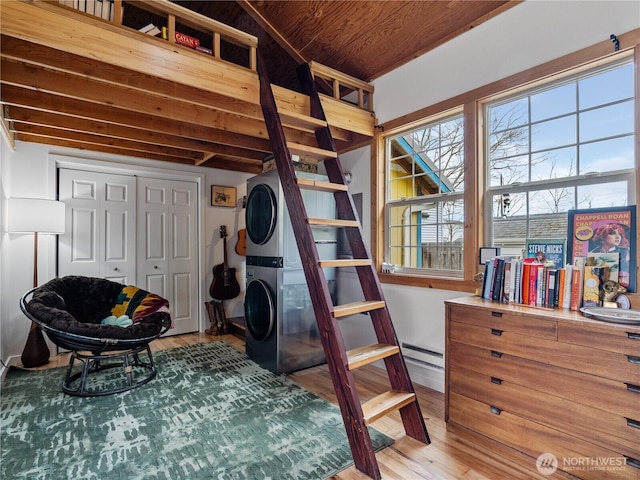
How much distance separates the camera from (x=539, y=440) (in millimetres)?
1624

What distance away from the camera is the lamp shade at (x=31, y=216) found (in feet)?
9.62

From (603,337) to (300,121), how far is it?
228 cm

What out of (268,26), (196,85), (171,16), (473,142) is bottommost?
(473,142)

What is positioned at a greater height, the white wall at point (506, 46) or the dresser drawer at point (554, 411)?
the white wall at point (506, 46)

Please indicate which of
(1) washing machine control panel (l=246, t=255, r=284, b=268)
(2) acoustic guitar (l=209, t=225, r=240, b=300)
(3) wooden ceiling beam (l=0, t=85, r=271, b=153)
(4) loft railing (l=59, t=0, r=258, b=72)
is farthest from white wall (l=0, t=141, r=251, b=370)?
(4) loft railing (l=59, t=0, r=258, b=72)

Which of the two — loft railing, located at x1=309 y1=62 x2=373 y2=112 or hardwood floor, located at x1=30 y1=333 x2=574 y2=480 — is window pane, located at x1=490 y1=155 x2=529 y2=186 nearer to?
loft railing, located at x1=309 y1=62 x2=373 y2=112

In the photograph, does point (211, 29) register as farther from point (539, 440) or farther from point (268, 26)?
point (539, 440)

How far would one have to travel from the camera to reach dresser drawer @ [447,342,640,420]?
1.39 meters

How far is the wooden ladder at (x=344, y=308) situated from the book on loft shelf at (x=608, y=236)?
1186 mm

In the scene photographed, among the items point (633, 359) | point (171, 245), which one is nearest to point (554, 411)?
point (633, 359)

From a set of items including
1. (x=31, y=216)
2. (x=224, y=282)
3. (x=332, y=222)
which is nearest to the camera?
(x=332, y=222)

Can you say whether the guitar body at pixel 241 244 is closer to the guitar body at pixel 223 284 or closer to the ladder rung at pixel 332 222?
the guitar body at pixel 223 284

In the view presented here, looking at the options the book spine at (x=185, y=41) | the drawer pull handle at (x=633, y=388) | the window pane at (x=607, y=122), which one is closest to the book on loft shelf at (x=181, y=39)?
the book spine at (x=185, y=41)

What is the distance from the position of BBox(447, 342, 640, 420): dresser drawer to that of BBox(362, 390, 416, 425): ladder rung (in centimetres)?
36
